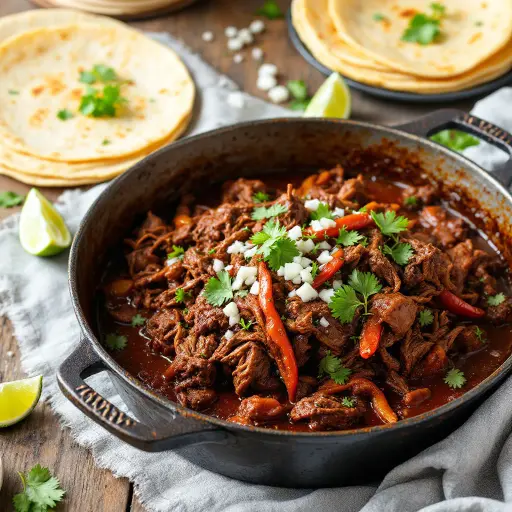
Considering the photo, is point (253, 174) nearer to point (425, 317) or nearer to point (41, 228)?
point (41, 228)

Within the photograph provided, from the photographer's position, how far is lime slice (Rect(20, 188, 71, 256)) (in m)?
5.66

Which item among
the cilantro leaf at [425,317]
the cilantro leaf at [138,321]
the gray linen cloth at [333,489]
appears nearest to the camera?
→ the gray linen cloth at [333,489]

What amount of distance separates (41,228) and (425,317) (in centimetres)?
301

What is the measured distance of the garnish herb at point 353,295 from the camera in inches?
163

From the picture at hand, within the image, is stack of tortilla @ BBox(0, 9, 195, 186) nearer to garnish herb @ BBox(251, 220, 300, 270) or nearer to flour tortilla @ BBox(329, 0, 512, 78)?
flour tortilla @ BBox(329, 0, 512, 78)

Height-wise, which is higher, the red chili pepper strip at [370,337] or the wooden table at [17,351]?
the red chili pepper strip at [370,337]

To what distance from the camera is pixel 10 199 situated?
20.4 feet

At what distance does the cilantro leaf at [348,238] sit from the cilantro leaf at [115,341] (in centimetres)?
148

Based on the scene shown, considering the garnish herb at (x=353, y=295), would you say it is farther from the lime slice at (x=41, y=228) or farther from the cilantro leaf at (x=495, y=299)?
the lime slice at (x=41, y=228)

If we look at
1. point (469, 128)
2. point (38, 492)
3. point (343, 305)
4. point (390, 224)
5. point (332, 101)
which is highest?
point (469, 128)

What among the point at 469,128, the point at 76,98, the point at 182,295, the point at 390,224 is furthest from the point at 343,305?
the point at 76,98

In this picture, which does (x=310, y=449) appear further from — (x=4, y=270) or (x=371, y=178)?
(x=4, y=270)

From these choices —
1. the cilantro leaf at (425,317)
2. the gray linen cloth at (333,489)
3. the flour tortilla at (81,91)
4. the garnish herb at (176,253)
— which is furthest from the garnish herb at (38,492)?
the flour tortilla at (81,91)

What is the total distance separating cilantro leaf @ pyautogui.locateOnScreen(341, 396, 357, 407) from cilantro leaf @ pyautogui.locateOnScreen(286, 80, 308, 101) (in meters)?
3.75
